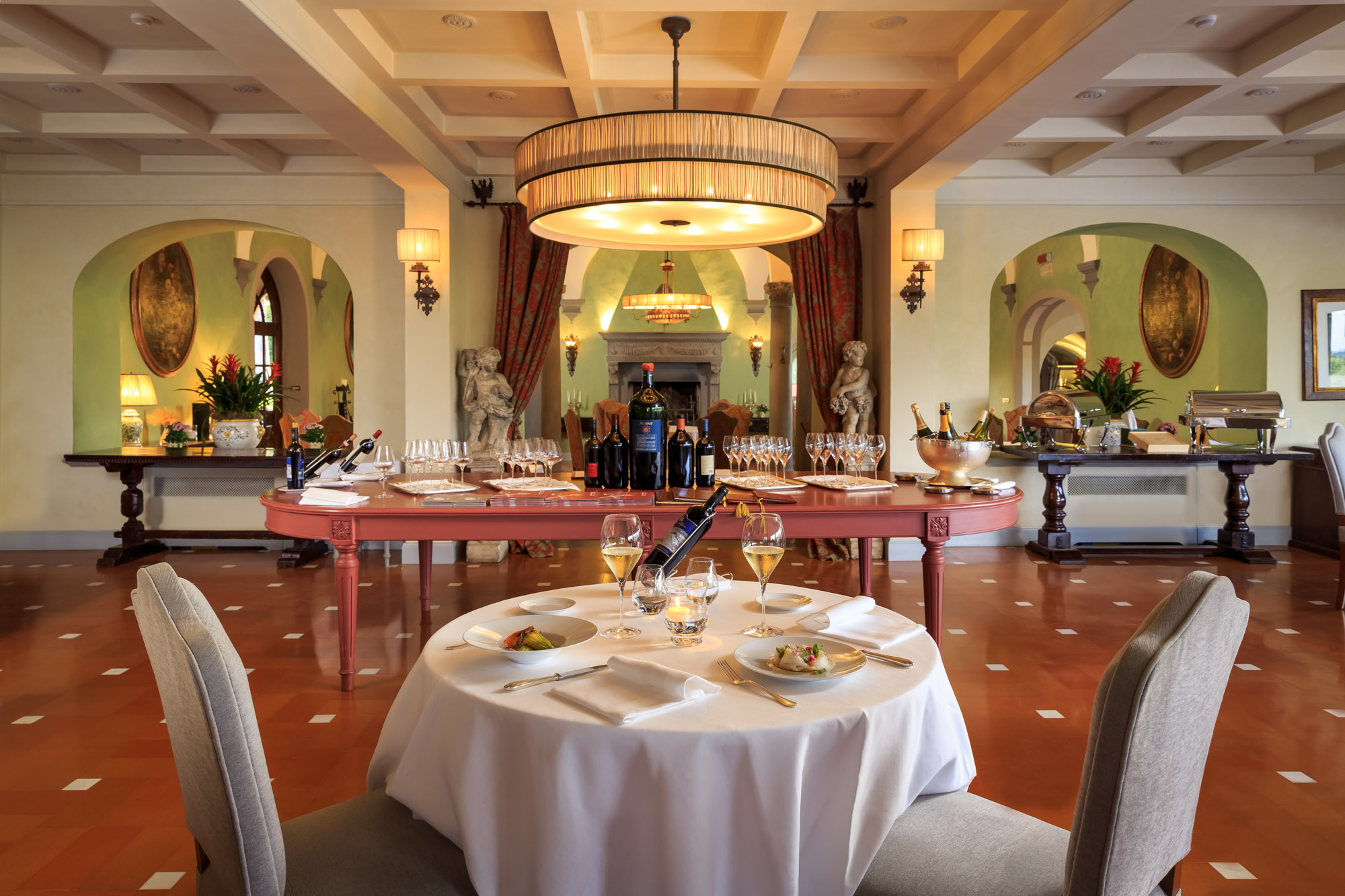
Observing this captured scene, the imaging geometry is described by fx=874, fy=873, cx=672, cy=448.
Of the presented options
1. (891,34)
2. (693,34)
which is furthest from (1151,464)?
(693,34)

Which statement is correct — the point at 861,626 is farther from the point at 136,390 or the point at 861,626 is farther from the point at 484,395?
the point at 136,390

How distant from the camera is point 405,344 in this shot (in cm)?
677

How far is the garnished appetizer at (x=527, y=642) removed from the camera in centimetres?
166

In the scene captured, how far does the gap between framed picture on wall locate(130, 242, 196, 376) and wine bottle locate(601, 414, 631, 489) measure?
302 inches

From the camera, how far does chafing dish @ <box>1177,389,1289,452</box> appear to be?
22.2 feet

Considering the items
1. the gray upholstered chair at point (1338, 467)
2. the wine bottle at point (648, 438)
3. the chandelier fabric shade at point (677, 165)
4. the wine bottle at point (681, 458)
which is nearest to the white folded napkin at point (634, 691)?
the chandelier fabric shade at point (677, 165)

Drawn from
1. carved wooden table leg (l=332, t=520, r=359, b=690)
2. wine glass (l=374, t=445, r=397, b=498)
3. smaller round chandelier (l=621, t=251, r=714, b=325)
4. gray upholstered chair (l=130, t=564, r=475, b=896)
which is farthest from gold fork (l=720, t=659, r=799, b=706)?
smaller round chandelier (l=621, t=251, r=714, b=325)

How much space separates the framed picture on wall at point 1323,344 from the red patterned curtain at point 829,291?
3713 millimetres

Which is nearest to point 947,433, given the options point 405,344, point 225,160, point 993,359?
point 405,344

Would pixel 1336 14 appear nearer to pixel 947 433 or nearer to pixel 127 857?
pixel 947 433

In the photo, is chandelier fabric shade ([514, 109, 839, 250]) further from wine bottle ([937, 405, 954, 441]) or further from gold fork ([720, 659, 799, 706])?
gold fork ([720, 659, 799, 706])

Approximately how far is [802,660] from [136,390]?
928 centimetres

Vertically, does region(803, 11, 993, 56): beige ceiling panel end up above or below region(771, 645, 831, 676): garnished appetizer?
above

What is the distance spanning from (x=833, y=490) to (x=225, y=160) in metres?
5.87
